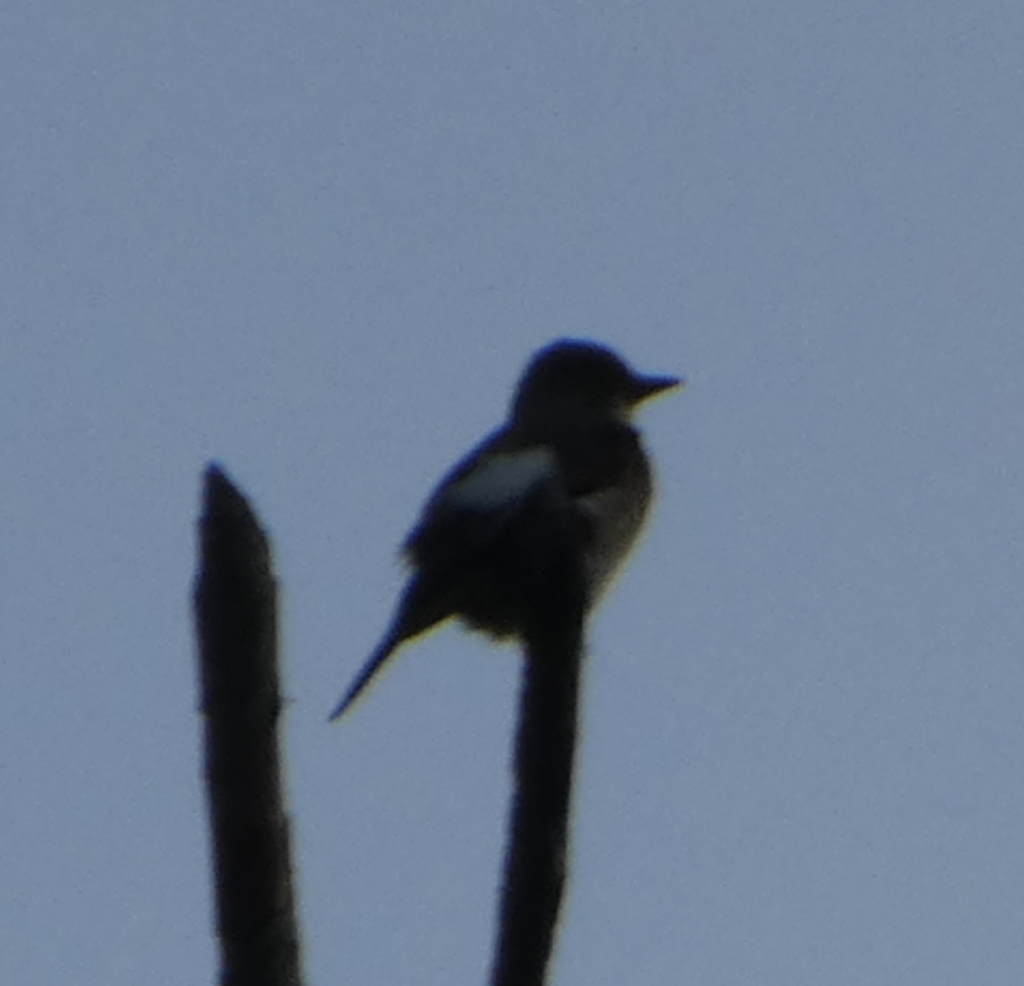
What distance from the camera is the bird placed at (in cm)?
415

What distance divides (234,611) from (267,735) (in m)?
0.10

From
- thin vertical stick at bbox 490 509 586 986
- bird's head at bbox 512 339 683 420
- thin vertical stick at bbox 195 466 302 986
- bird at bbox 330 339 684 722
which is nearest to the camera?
thin vertical stick at bbox 195 466 302 986

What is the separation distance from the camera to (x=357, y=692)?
5.31m

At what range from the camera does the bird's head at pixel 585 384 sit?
26.6ft

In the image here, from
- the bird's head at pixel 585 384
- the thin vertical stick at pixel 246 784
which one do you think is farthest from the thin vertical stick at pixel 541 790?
the bird's head at pixel 585 384

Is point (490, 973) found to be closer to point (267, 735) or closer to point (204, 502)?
point (267, 735)

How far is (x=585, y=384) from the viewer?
8242 mm

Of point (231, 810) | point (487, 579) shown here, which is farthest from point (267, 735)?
point (487, 579)

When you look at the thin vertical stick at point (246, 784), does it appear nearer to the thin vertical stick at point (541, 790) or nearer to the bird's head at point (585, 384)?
the thin vertical stick at point (541, 790)

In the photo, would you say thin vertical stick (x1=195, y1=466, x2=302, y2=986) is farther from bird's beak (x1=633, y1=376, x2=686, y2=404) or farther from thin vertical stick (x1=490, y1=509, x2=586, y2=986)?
bird's beak (x1=633, y1=376, x2=686, y2=404)

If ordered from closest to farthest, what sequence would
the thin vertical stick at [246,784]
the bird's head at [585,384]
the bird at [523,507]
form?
the thin vertical stick at [246,784], the bird at [523,507], the bird's head at [585,384]

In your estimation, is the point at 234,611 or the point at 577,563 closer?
the point at 234,611

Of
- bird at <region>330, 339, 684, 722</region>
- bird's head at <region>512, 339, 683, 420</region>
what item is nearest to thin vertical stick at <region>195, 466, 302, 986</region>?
bird at <region>330, 339, 684, 722</region>

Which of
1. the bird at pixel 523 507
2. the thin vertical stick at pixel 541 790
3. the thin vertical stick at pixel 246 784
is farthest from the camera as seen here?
the bird at pixel 523 507
